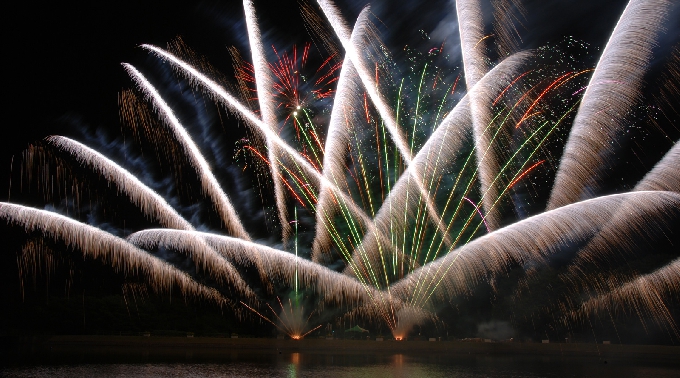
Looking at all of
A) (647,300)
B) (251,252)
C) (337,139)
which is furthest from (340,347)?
(647,300)

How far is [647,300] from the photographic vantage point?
97.0ft

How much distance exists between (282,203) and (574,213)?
1038cm

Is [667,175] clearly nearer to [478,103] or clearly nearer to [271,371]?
[478,103]

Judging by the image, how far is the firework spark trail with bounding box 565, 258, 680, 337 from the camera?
28.4 metres

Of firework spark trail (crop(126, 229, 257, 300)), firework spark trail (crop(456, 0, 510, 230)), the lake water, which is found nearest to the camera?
the lake water

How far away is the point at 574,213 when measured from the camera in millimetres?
17906

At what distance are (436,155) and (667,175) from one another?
6611 millimetres

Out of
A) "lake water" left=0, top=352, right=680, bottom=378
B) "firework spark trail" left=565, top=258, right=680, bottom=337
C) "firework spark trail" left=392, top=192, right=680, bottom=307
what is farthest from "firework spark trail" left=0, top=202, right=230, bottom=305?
"firework spark trail" left=565, top=258, right=680, bottom=337

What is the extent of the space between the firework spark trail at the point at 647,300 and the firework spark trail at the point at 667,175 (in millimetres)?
13957

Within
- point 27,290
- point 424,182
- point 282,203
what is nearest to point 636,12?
point 424,182

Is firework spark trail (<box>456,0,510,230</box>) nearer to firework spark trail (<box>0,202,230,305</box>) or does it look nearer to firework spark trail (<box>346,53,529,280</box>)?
firework spark trail (<box>346,53,529,280</box>)

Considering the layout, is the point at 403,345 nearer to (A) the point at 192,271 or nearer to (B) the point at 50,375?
(A) the point at 192,271

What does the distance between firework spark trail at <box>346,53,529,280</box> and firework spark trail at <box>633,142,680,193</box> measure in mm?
4841

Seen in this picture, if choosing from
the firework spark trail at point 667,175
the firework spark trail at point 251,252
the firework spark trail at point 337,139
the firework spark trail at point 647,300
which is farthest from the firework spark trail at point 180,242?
the firework spark trail at point 647,300
